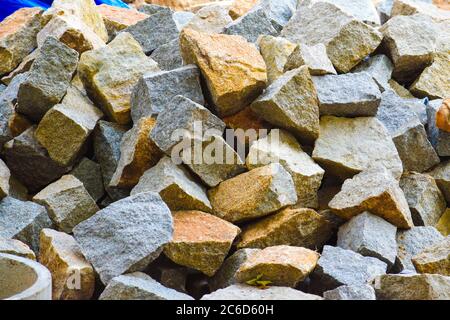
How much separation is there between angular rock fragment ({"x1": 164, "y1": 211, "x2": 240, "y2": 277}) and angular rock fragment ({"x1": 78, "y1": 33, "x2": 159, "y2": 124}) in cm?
109

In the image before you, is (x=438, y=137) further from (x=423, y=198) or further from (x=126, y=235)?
(x=126, y=235)

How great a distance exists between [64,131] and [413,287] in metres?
2.19

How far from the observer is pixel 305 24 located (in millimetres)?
5074

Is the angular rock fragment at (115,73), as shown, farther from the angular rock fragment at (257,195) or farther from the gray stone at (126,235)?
the gray stone at (126,235)

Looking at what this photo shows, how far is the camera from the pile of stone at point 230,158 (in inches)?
130

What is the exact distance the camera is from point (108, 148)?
425cm

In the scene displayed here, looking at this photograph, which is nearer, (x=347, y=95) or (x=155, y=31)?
(x=347, y=95)

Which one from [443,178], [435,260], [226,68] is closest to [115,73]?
[226,68]

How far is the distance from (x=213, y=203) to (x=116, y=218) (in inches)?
25.8

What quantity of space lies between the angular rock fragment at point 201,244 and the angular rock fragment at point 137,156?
561 mm

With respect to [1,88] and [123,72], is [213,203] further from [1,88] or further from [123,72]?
[1,88]

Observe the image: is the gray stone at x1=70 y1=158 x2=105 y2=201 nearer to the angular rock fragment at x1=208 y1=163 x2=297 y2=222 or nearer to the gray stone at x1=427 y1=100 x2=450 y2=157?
the angular rock fragment at x1=208 y1=163 x2=297 y2=222

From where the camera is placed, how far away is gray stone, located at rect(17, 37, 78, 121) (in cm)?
417
